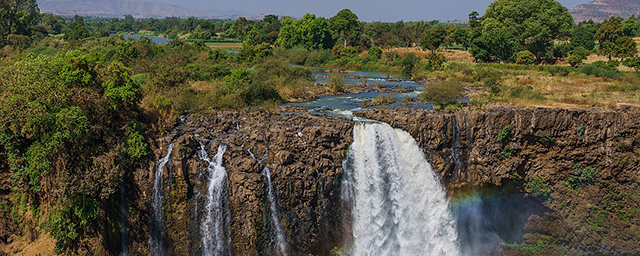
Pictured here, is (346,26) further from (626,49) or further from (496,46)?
(626,49)

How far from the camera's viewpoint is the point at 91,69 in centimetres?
1895

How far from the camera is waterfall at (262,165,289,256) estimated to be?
17859mm

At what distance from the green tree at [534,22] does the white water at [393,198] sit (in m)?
44.2

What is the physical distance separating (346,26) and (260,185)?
197ft

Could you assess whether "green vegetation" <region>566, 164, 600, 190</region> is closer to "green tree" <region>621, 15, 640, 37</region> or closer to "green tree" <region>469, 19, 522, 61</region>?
"green tree" <region>469, 19, 522, 61</region>

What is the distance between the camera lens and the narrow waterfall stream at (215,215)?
1753 centimetres

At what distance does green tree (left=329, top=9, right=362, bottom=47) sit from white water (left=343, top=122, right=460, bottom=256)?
5516cm

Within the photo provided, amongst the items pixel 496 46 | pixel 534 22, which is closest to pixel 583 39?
pixel 534 22

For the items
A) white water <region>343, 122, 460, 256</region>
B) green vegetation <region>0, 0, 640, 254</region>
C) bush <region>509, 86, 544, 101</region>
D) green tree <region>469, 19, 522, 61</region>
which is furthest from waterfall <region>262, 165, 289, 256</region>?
green tree <region>469, 19, 522, 61</region>

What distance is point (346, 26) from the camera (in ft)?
244

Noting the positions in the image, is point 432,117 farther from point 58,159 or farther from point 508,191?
point 58,159

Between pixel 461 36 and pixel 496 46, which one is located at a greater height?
pixel 461 36

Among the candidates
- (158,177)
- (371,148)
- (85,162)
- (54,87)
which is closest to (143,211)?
(158,177)

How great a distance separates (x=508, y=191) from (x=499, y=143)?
239 cm
